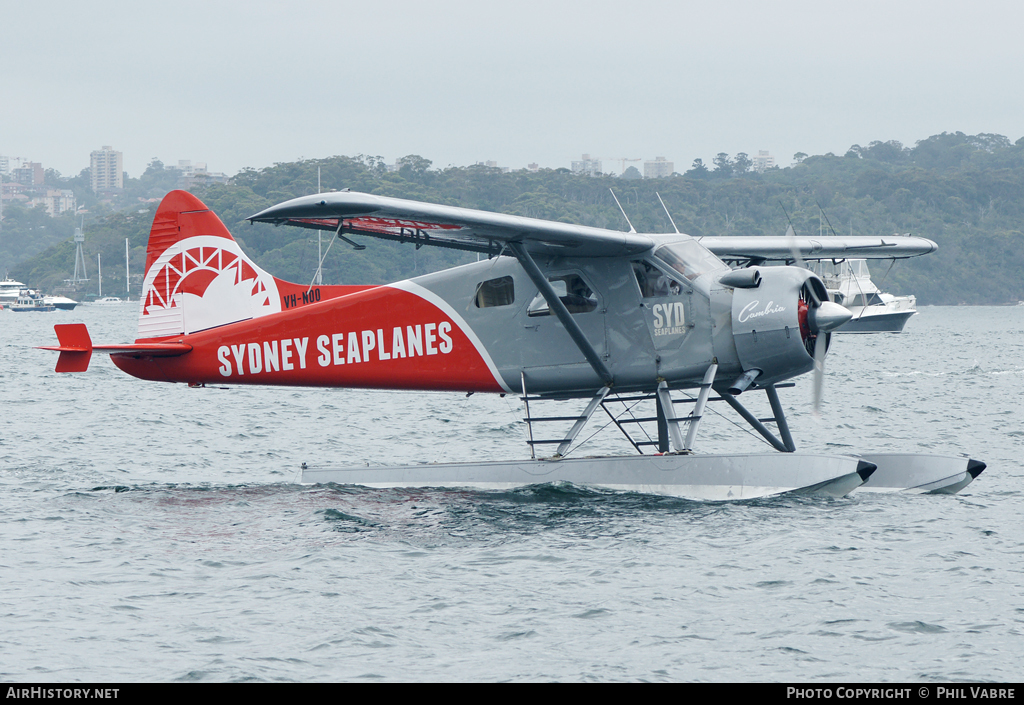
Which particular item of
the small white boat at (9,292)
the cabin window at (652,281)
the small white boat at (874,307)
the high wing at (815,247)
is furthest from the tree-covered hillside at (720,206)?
the cabin window at (652,281)

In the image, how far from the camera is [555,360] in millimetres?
12820

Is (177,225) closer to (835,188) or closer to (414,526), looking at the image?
(414,526)

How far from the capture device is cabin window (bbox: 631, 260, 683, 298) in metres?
12.3

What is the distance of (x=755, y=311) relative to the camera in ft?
38.6

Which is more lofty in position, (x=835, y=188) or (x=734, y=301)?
(x=835, y=188)

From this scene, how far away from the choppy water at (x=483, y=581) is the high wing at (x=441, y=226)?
9.25 ft

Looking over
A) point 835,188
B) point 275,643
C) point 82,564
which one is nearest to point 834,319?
point 275,643

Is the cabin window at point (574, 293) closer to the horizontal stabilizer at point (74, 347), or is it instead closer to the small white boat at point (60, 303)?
the horizontal stabilizer at point (74, 347)

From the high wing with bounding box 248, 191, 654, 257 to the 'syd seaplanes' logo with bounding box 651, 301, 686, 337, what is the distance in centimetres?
68

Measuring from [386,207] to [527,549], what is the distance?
3.39 m

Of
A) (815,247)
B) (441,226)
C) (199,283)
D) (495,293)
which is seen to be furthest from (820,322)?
(199,283)

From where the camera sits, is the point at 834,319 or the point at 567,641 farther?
the point at 834,319

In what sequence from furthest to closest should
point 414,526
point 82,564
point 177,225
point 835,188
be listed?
point 835,188 → point 177,225 → point 414,526 → point 82,564

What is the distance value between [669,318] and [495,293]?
6.97ft
